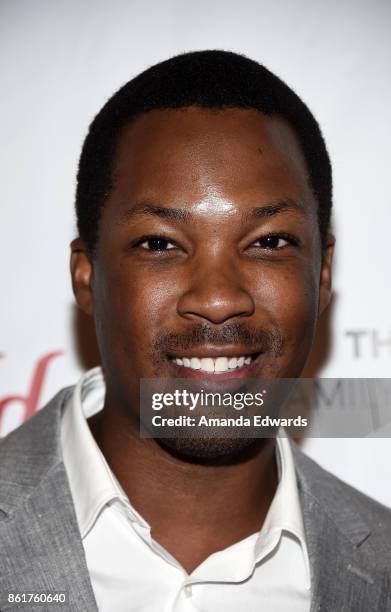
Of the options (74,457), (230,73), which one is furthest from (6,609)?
(230,73)

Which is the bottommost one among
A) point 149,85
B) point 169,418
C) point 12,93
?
point 169,418

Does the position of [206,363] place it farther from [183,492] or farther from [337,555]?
[337,555]

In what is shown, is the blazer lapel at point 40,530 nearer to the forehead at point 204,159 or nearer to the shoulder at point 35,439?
the shoulder at point 35,439

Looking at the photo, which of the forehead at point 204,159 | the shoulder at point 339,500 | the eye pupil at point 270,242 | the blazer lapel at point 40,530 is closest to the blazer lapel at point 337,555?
the shoulder at point 339,500

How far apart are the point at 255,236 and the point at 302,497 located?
671mm

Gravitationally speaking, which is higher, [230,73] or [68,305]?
[230,73]

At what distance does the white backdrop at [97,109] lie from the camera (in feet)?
7.25

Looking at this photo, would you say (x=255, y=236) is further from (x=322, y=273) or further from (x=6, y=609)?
(x=6, y=609)

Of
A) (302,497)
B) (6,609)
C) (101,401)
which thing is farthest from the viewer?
(101,401)

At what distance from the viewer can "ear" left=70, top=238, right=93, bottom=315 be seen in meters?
1.70

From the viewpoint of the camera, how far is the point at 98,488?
1.52 m

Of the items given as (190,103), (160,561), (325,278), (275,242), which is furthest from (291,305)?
(160,561)

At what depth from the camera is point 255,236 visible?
1.50m

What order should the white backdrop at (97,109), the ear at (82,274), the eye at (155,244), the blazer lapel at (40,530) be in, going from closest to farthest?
the blazer lapel at (40,530) < the eye at (155,244) < the ear at (82,274) < the white backdrop at (97,109)
